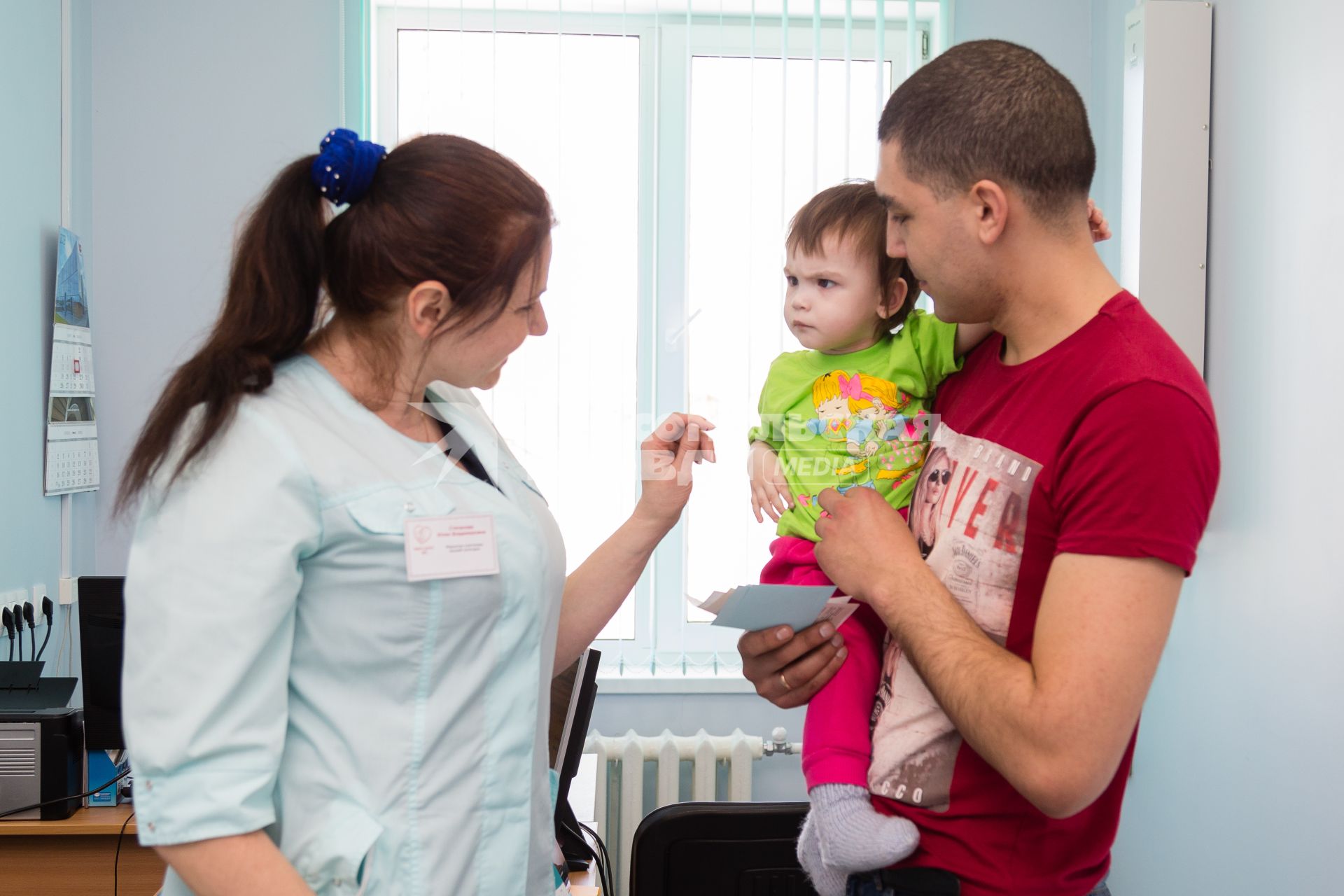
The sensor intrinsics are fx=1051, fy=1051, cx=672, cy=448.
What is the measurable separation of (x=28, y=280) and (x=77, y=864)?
59.9 inches

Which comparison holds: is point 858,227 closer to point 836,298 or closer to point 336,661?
point 836,298

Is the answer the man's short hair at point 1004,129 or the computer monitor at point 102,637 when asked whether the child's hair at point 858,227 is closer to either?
the man's short hair at point 1004,129

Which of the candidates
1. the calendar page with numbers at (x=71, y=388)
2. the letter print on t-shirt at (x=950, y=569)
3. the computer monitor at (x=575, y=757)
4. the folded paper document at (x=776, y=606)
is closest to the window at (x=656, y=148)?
the computer monitor at (x=575, y=757)

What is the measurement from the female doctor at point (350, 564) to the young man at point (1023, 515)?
42cm

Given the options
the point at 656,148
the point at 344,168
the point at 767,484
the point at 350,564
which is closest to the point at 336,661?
the point at 350,564

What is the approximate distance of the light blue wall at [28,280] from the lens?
106 inches

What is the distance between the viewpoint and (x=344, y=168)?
1106 mm

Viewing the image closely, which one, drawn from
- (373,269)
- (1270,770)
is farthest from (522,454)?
(1270,770)

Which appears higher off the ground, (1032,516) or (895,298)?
(895,298)

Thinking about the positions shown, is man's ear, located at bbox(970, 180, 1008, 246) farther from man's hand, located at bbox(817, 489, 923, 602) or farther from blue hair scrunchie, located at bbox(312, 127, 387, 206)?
blue hair scrunchie, located at bbox(312, 127, 387, 206)

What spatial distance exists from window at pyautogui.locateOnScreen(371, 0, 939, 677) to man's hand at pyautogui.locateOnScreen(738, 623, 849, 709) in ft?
4.48

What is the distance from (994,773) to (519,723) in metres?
0.52

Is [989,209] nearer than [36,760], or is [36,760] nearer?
[989,209]

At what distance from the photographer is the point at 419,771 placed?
1084 mm
